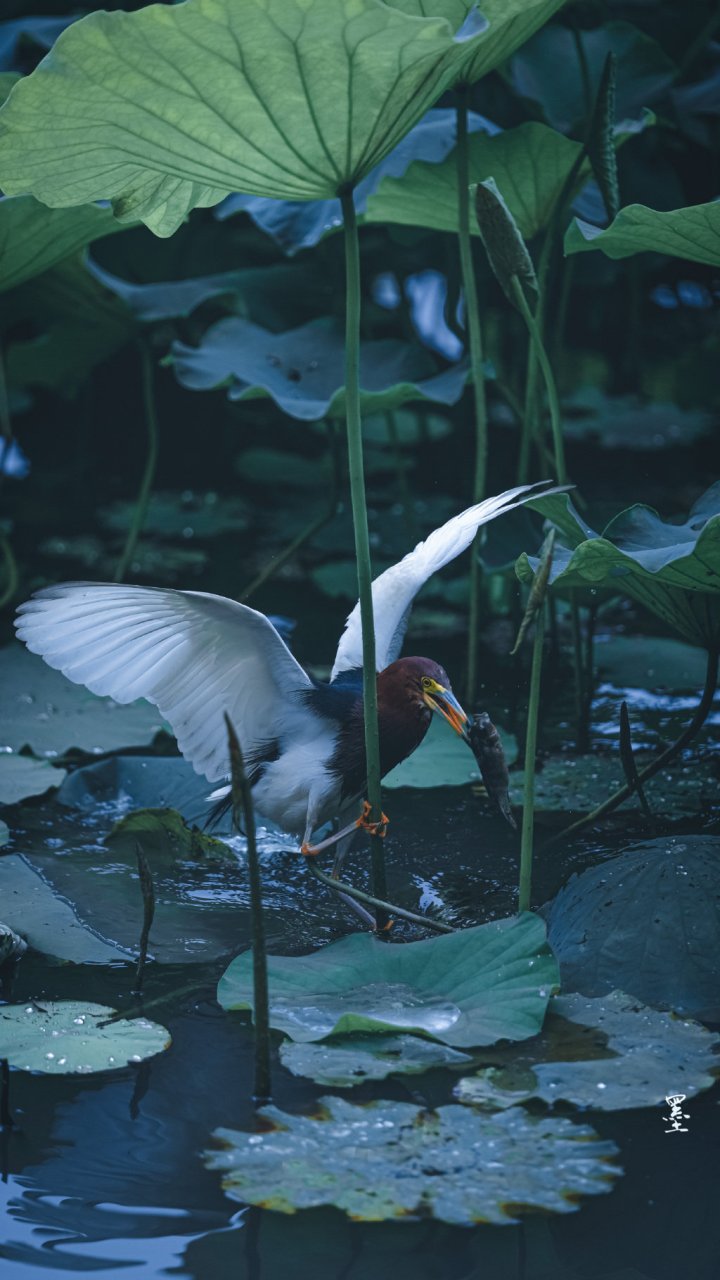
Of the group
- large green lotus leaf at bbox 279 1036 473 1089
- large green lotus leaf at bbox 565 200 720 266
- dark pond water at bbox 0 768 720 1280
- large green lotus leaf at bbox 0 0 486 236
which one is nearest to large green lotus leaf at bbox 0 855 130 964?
dark pond water at bbox 0 768 720 1280

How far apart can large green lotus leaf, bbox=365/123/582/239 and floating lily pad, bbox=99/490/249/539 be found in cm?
213

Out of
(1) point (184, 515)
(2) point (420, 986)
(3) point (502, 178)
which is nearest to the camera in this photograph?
(2) point (420, 986)

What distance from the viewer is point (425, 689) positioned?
2.63 metres

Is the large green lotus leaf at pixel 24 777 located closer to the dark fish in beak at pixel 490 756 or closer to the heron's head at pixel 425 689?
the heron's head at pixel 425 689

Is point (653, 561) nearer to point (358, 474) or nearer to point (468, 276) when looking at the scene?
point (358, 474)

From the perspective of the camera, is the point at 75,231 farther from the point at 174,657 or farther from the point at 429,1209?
the point at 429,1209

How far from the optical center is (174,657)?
2549 millimetres

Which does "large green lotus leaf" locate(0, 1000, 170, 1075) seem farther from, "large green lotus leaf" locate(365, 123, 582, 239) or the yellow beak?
"large green lotus leaf" locate(365, 123, 582, 239)

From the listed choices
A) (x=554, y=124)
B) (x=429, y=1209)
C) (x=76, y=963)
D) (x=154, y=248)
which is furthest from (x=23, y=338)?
(x=429, y=1209)

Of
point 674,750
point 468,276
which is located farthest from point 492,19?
point 674,750

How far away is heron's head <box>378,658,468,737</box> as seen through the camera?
260 centimetres

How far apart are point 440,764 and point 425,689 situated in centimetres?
69

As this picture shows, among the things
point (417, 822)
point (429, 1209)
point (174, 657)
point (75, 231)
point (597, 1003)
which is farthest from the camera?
point (75, 231)

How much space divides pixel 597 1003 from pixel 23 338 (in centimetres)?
554
